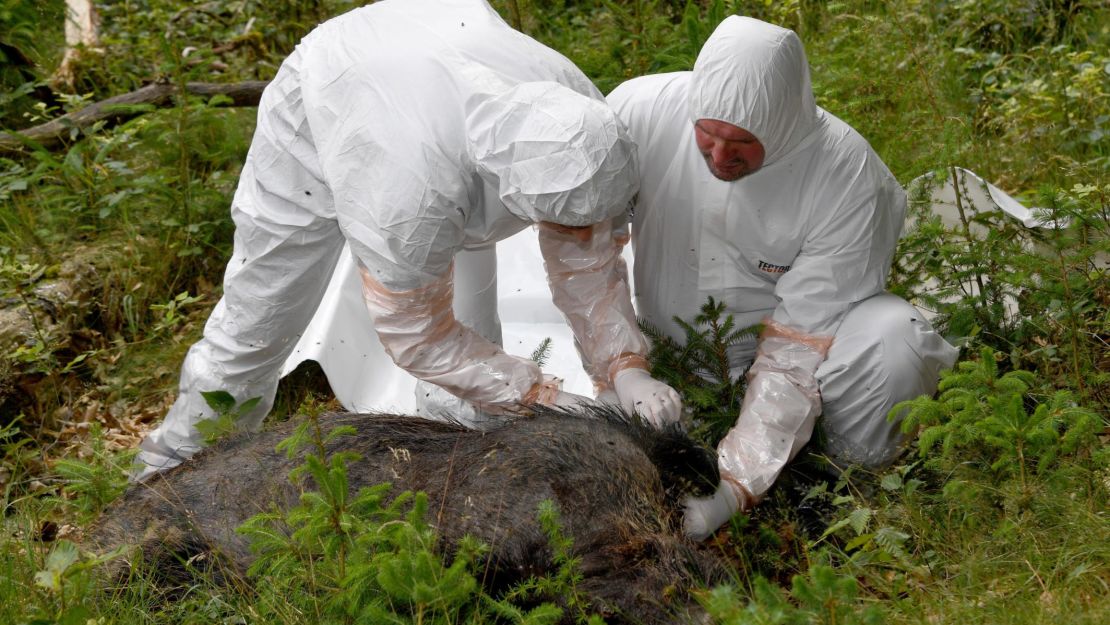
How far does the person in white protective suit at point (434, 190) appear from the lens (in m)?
3.16

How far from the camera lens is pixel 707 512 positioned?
3.20 m

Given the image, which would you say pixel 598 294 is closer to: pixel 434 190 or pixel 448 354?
pixel 448 354

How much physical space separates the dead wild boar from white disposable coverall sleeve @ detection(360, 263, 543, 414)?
211mm

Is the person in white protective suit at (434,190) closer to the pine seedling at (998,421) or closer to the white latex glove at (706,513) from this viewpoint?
the white latex glove at (706,513)

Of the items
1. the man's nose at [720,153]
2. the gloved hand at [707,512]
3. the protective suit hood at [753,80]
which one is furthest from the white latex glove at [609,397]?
the protective suit hood at [753,80]

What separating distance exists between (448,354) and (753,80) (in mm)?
1411

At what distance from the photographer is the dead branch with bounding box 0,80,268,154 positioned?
579 cm

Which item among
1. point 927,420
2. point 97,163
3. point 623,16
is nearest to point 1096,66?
point 623,16

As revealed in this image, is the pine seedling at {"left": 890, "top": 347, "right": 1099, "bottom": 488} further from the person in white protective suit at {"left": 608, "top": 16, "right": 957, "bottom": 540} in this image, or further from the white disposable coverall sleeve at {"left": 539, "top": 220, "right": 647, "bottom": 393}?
the white disposable coverall sleeve at {"left": 539, "top": 220, "right": 647, "bottom": 393}

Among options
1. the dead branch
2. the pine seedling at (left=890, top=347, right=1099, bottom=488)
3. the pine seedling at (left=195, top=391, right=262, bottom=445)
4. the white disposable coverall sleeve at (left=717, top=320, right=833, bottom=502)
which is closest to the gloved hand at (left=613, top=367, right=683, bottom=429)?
the white disposable coverall sleeve at (left=717, top=320, right=833, bottom=502)

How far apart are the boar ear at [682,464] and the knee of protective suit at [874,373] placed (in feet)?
2.18

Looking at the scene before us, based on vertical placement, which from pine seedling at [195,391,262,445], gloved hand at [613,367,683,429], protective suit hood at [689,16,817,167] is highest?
protective suit hood at [689,16,817,167]

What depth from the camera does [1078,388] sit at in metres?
3.35

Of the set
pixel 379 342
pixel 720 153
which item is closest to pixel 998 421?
pixel 720 153
